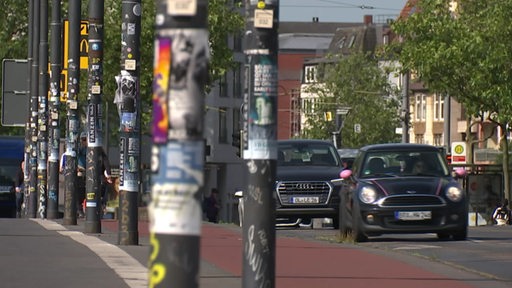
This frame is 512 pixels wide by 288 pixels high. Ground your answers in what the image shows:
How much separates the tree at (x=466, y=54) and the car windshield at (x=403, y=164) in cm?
3451

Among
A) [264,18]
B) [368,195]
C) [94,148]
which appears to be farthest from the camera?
[94,148]

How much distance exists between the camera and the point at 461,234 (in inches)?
1121

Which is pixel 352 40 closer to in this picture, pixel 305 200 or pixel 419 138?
pixel 419 138

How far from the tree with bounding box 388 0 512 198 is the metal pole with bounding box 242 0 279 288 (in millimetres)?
50204

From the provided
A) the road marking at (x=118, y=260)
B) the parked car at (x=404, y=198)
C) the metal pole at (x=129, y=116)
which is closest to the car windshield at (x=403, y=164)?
the parked car at (x=404, y=198)

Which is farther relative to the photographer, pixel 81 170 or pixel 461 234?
pixel 81 170

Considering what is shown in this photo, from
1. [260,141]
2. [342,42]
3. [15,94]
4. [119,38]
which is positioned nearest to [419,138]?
[342,42]

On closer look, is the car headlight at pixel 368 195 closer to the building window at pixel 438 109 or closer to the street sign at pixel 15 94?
the street sign at pixel 15 94

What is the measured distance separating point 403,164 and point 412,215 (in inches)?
56.9

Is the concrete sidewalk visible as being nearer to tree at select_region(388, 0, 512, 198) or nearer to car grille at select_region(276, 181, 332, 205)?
car grille at select_region(276, 181, 332, 205)

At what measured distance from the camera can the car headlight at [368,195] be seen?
27.6m

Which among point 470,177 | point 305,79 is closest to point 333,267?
point 470,177

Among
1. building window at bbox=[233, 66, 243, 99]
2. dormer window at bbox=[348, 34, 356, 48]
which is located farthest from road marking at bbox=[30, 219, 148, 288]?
dormer window at bbox=[348, 34, 356, 48]

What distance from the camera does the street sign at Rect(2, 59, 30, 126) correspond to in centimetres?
5534
